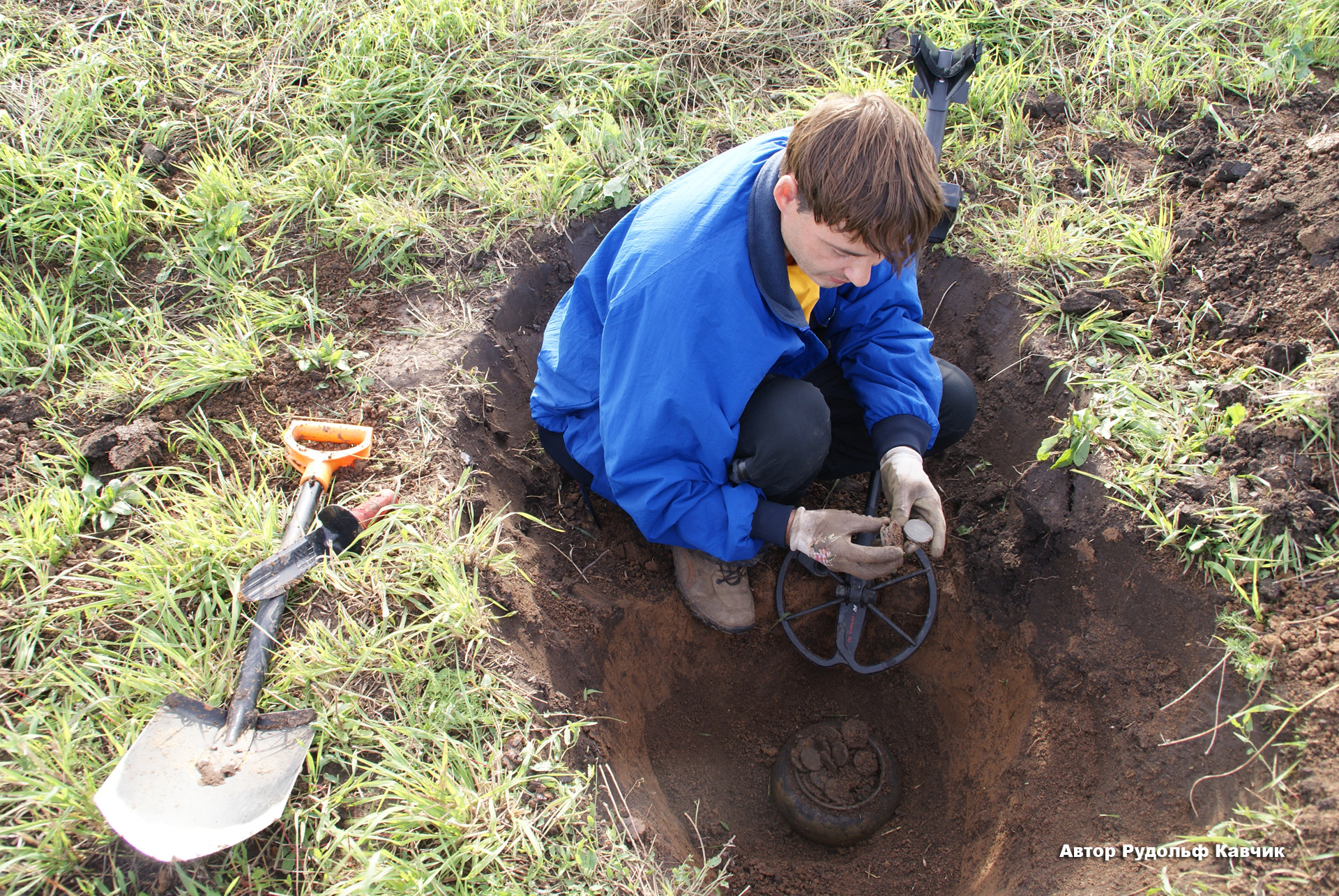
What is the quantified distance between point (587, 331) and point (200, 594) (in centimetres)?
119

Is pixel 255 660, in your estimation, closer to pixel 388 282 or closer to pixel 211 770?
pixel 211 770

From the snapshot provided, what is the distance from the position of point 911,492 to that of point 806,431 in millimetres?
349

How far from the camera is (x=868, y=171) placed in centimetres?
156

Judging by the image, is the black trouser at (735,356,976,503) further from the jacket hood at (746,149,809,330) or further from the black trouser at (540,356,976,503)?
the jacket hood at (746,149,809,330)

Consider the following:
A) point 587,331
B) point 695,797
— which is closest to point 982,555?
point 695,797

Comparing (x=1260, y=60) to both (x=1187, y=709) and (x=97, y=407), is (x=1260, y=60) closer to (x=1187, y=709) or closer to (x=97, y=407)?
(x=1187, y=709)

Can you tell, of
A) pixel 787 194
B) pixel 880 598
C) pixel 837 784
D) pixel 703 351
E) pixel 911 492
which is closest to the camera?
pixel 787 194

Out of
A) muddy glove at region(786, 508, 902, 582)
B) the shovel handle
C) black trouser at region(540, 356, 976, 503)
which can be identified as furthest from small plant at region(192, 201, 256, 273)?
muddy glove at region(786, 508, 902, 582)

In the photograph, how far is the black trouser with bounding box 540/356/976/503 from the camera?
203 centimetres

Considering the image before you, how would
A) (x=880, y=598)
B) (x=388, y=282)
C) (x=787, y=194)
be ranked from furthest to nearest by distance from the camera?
(x=388, y=282) → (x=880, y=598) → (x=787, y=194)

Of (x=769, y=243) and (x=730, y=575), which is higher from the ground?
(x=769, y=243)

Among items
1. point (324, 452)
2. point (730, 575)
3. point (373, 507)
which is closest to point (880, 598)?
point (730, 575)

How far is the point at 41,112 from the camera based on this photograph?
2822 millimetres

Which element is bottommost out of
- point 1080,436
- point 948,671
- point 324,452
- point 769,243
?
point 948,671
